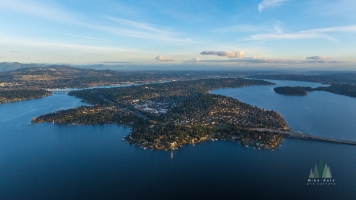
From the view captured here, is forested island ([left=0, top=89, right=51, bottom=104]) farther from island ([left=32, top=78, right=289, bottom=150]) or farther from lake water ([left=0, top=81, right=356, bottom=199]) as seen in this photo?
lake water ([left=0, top=81, right=356, bottom=199])

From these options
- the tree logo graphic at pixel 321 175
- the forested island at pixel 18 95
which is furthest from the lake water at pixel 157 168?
the forested island at pixel 18 95

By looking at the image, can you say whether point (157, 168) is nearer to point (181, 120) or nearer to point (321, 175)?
point (181, 120)

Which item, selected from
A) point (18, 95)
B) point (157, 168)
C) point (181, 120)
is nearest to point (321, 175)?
point (157, 168)

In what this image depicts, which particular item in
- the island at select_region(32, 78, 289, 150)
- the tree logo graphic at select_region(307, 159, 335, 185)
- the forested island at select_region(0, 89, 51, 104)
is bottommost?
the tree logo graphic at select_region(307, 159, 335, 185)

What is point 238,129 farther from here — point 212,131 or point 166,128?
point 166,128

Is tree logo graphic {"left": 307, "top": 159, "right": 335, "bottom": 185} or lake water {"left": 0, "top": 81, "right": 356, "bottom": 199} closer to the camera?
lake water {"left": 0, "top": 81, "right": 356, "bottom": 199}

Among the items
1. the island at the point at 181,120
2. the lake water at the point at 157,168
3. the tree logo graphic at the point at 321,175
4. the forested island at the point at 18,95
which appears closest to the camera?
the lake water at the point at 157,168

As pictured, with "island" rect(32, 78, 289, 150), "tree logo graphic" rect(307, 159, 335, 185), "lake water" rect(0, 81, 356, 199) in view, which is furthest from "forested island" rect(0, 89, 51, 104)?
"tree logo graphic" rect(307, 159, 335, 185)

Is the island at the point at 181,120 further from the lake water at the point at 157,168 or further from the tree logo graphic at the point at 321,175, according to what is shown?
the tree logo graphic at the point at 321,175

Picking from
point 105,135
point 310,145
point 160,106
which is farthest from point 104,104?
point 310,145
